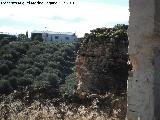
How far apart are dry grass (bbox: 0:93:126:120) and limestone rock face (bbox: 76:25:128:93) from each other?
7.70 feet

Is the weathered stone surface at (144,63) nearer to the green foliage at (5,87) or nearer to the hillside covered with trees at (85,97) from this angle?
the hillside covered with trees at (85,97)

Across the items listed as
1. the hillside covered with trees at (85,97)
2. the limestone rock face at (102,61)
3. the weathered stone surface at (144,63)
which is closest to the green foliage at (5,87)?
the hillside covered with trees at (85,97)

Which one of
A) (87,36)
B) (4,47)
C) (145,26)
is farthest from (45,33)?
(145,26)

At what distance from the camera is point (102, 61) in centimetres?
1355

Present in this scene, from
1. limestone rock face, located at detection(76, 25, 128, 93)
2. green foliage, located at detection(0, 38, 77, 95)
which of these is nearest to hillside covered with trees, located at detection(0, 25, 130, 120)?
limestone rock face, located at detection(76, 25, 128, 93)

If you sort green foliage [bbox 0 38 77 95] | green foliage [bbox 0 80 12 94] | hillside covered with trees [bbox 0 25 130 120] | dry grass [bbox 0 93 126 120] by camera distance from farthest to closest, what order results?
green foliage [bbox 0 38 77 95] → green foliage [bbox 0 80 12 94] → hillside covered with trees [bbox 0 25 130 120] → dry grass [bbox 0 93 126 120]

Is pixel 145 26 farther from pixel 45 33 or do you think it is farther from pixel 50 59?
pixel 45 33

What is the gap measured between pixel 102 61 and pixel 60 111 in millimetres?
3635

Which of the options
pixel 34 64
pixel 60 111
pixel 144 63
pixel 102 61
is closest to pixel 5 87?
pixel 34 64

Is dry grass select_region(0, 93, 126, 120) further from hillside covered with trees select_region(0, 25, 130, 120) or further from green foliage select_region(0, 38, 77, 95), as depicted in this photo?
green foliage select_region(0, 38, 77, 95)

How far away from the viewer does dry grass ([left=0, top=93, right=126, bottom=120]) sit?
32.5ft

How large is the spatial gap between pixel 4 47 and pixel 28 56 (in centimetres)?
283

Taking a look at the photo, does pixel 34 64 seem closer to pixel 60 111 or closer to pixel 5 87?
pixel 5 87

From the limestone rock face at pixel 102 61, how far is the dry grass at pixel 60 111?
7.70 feet
